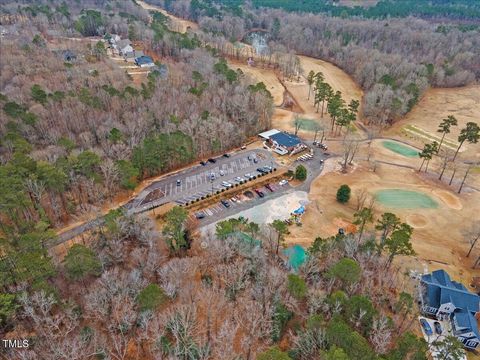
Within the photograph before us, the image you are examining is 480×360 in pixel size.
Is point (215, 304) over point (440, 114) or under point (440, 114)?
under

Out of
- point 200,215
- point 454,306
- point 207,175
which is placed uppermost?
point 454,306

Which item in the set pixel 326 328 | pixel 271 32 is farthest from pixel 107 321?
pixel 271 32

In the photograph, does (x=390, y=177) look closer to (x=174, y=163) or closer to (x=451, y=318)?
(x=451, y=318)

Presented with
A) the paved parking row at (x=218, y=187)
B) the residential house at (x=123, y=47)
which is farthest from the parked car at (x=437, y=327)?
the residential house at (x=123, y=47)

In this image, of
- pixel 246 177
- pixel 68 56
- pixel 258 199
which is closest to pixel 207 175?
pixel 246 177

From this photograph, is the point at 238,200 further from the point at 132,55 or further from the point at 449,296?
the point at 132,55
